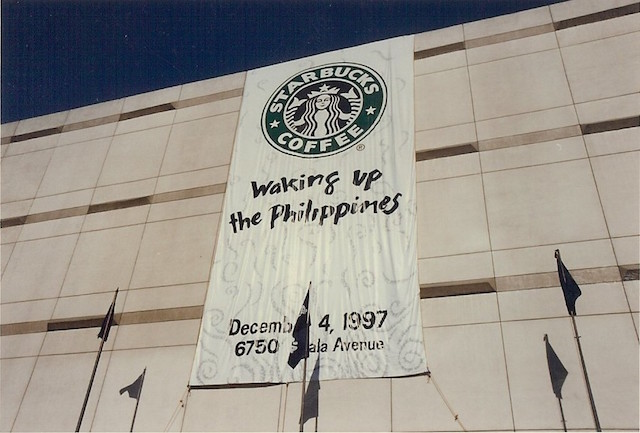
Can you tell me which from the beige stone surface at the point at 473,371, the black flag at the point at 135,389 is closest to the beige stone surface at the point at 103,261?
the black flag at the point at 135,389

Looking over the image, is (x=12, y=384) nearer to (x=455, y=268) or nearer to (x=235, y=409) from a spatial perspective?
(x=235, y=409)

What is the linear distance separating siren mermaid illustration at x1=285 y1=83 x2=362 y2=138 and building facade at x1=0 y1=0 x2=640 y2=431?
2290mm

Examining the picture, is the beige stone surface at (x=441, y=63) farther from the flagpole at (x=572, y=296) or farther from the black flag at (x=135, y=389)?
the black flag at (x=135, y=389)

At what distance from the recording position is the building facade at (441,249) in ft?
39.4

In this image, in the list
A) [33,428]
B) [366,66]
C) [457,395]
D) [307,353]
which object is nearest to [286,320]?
[307,353]

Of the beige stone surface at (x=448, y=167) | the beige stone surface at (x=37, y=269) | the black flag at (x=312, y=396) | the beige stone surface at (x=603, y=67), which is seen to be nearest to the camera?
the black flag at (x=312, y=396)

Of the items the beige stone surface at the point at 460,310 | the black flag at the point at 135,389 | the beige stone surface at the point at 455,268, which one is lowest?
the black flag at the point at 135,389

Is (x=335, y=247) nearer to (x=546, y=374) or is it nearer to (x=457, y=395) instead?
(x=457, y=395)

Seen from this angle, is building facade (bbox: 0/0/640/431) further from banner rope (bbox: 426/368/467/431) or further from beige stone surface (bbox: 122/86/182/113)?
beige stone surface (bbox: 122/86/182/113)

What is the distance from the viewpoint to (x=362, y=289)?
13.6m

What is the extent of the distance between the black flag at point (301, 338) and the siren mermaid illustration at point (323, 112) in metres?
6.64

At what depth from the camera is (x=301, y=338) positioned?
40.5 feet

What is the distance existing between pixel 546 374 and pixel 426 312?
302cm

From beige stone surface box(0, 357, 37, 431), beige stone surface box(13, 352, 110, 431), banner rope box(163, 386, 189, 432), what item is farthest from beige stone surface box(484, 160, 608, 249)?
beige stone surface box(0, 357, 37, 431)
